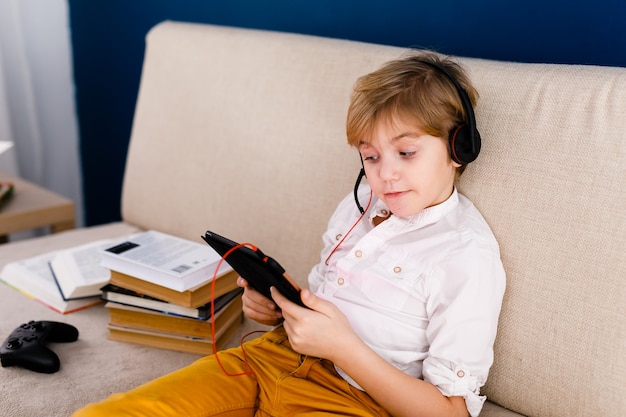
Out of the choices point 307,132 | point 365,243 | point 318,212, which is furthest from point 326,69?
point 365,243

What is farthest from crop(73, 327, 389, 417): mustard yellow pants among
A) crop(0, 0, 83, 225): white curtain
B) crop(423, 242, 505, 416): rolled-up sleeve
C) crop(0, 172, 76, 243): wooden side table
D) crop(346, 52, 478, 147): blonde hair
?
crop(0, 0, 83, 225): white curtain

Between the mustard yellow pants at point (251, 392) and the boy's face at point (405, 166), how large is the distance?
0.96ft

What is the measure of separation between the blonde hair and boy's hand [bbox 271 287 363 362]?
277 mm

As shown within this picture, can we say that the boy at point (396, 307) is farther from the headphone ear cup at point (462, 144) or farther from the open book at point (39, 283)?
the open book at point (39, 283)

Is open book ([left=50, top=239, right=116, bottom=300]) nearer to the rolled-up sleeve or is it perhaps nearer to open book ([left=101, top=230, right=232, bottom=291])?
open book ([left=101, top=230, right=232, bottom=291])

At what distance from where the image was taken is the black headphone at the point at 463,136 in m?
0.99

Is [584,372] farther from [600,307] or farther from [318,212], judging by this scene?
[318,212]

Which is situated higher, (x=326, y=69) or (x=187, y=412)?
(x=326, y=69)

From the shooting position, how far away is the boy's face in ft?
3.25

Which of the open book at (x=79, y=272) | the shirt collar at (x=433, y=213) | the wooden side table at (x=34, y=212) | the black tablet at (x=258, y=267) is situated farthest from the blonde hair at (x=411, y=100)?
the wooden side table at (x=34, y=212)

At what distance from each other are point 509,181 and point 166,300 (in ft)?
2.18

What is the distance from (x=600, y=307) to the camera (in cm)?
96

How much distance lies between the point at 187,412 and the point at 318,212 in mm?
520

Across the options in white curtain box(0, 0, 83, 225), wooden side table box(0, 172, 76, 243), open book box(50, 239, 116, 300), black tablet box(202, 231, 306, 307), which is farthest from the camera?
white curtain box(0, 0, 83, 225)
